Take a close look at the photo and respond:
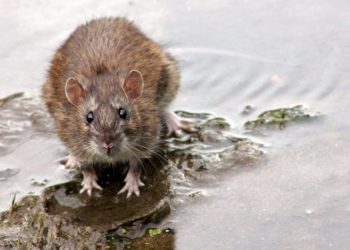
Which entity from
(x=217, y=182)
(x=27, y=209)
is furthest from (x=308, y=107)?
(x=27, y=209)

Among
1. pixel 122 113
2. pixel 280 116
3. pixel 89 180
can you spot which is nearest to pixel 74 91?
pixel 122 113

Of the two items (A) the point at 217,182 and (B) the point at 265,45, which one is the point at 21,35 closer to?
(B) the point at 265,45

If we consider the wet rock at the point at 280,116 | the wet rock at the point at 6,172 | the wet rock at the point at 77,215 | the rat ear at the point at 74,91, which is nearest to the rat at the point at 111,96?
the rat ear at the point at 74,91

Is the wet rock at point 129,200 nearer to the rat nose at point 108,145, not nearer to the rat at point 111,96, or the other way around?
the rat at point 111,96

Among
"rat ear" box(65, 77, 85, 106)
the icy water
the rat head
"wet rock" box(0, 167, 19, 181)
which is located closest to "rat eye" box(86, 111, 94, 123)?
the rat head

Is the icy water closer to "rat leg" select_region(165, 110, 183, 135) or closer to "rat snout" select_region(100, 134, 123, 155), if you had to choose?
"rat leg" select_region(165, 110, 183, 135)
